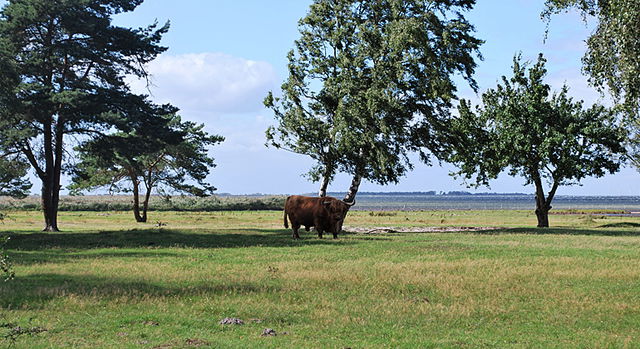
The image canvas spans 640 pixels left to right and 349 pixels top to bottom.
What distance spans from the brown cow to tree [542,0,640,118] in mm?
17504

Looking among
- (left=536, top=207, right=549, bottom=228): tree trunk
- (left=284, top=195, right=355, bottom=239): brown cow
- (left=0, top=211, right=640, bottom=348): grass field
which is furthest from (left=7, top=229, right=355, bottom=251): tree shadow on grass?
(left=536, top=207, right=549, bottom=228): tree trunk

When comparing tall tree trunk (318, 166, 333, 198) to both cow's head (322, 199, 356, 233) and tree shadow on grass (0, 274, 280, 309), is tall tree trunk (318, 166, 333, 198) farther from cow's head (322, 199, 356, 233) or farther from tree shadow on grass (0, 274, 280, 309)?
tree shadow on grass (0, 274, 280, 309)

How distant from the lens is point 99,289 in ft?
51.9

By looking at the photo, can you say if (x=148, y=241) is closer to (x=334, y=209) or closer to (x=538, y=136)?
(x=334, y=209)

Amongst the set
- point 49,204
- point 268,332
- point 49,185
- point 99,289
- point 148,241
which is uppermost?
point 49,185

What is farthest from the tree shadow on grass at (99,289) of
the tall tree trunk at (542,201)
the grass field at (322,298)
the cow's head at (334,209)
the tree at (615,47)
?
the tall tree trunk at (542,201)

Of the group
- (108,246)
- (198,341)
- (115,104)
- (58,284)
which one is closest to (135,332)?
(198,341)

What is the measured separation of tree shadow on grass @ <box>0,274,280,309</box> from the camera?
14704mm

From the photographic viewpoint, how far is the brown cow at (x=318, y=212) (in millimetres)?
34250

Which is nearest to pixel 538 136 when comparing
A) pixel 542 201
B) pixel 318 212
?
pixel 542 201

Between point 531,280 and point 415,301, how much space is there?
517 cm

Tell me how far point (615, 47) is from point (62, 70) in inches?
1290

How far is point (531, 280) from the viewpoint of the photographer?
60.5ft

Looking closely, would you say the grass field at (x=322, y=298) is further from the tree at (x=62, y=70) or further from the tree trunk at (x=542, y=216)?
the tree trunk at (x=542, y=216)
